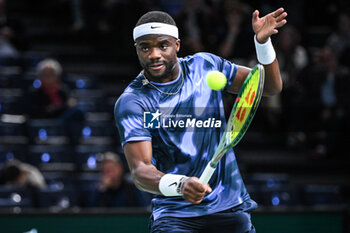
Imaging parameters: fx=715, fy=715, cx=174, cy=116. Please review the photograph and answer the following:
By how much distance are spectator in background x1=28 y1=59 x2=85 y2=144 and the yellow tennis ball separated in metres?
5.63

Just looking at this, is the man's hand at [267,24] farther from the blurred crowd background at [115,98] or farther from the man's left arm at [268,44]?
the blurred crowd background at [115,98]

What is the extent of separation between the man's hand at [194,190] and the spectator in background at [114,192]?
4.46m

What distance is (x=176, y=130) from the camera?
435 cm

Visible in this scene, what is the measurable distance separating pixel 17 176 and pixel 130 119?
15.0ft

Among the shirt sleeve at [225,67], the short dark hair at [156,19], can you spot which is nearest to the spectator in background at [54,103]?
the shirt sleeve at [225,67]

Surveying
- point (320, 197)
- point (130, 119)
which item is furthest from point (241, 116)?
point (320, 197)

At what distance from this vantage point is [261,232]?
779cm

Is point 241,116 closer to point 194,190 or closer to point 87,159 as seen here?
point 194,190

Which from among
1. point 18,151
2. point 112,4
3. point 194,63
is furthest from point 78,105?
point 194,63

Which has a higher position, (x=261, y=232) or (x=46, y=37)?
(x=46, y=37)

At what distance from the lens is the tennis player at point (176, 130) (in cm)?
428

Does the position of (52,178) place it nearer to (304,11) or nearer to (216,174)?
(216,174)

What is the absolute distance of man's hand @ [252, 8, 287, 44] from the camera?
4445 mm

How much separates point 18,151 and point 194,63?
5073 millimetres
